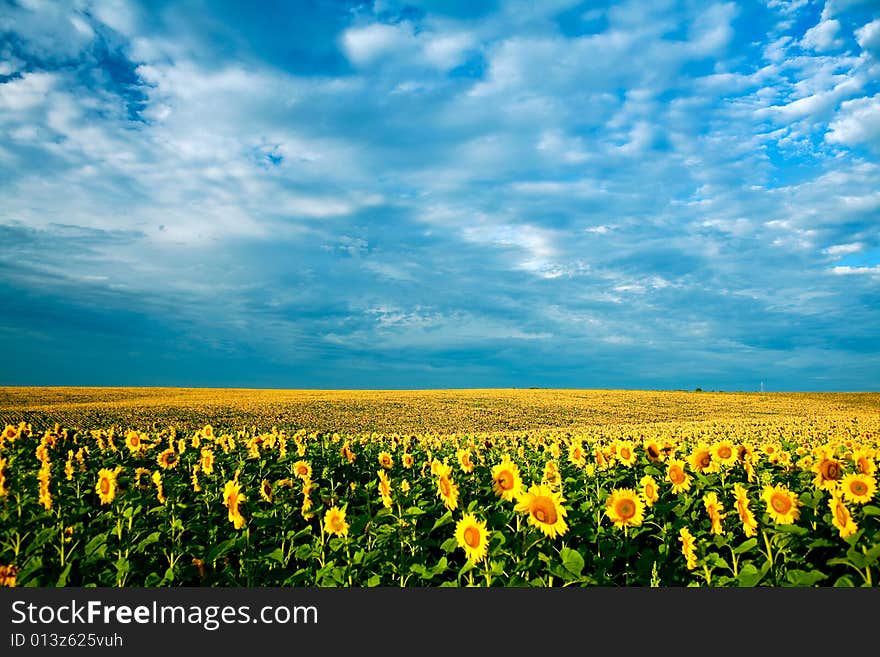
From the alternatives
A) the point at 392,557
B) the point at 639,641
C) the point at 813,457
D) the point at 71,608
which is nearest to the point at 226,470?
the point at 392,557

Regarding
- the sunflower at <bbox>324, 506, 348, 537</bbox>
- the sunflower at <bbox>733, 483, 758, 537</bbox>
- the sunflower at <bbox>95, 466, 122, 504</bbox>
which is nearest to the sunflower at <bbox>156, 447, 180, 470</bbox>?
the sunflower at <bbox>95, 466, 122, 504</bbox>

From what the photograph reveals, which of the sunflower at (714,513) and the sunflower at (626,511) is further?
the sunflower at (626,511)

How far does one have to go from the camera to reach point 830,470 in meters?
6.03

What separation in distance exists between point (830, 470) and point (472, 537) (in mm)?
4003

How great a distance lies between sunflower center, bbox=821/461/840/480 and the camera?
6.02 m

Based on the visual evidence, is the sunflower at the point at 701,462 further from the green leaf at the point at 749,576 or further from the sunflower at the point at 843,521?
the green leaf at the point at 749,576

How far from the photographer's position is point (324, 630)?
3.50 m

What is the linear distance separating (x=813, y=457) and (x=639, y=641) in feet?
21.3

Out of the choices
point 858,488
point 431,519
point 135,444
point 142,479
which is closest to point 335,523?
point 431,519

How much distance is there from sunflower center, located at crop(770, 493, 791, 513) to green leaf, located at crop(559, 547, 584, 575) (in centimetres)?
203

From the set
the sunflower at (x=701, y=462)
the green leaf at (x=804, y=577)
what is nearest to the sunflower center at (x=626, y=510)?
the green leaf at (x=804, y=577)

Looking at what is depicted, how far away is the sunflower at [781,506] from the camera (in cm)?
515

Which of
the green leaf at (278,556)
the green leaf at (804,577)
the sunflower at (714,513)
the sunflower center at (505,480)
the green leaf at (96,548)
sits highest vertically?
the sunflower center at (505,480)

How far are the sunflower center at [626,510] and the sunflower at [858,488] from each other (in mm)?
1942
